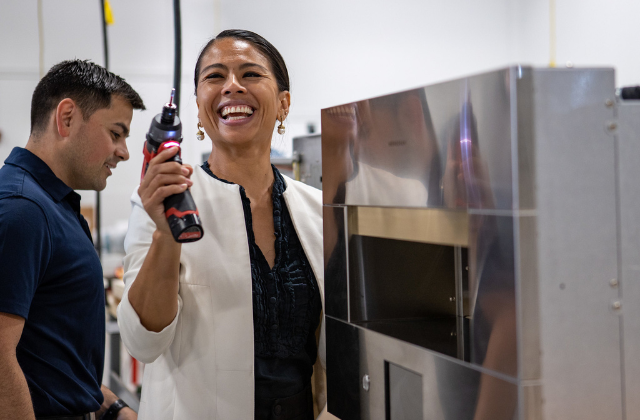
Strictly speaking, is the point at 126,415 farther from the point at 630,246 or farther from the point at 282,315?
the point at 630,246

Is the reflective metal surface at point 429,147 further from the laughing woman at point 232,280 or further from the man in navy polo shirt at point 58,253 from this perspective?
the man in navy polo shirt at point 58,253

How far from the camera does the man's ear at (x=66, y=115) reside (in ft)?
3.60

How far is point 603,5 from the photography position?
246cm

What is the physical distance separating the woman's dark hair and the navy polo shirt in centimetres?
33

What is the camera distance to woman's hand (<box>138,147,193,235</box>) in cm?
73

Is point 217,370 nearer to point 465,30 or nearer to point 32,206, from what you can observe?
point 32,206

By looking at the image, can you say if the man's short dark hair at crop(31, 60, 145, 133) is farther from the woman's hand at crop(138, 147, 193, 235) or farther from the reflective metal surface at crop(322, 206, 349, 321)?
the reflective metal surface at crop(322, 206, 349, 321)

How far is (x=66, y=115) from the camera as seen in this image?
1.10 meters

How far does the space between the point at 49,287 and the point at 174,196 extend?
1.25 feet

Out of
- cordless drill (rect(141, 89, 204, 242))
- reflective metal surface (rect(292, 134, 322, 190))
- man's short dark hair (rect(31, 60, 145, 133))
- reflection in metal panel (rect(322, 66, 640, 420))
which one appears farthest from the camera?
reflective metal surface (rect(292, 134, 322, 190))

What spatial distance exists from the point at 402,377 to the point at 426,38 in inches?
105

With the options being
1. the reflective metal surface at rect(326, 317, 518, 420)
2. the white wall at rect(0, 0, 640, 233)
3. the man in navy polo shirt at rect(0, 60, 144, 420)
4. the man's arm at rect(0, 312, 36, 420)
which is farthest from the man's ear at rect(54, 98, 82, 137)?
the white wall at rect(0, 0, 640, 233)

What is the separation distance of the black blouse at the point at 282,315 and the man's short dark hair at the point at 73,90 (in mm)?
295

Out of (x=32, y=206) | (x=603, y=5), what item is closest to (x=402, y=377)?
(x=32, y=206)
